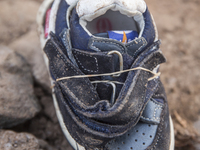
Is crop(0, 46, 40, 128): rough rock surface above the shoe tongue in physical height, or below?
below

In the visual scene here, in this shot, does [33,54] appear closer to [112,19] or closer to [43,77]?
[43,77]

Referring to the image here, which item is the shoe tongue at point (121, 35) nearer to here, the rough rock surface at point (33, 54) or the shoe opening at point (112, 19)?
the shoe opening at point (112, 19)

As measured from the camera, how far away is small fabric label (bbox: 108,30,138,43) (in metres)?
1.01

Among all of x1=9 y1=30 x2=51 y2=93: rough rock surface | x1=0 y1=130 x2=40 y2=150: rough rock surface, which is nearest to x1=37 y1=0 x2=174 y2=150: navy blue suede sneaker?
x1=0 y1=130 x2=40 y2=150: rough rock surface

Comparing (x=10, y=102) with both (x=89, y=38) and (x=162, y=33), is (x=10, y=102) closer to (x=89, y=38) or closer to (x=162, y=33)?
(x=89, y=38)

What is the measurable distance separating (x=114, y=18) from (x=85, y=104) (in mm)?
582

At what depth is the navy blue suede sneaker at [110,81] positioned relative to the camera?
0.85 metres

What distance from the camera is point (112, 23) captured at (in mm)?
1187

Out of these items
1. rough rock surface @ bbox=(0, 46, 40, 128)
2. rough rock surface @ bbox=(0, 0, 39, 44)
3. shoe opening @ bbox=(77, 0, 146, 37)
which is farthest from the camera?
rough rock surface @ bbox=(0, 0, 39, 44)

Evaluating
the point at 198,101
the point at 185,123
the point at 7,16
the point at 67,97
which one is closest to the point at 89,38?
the point at 67,97

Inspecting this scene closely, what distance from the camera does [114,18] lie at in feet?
3.83

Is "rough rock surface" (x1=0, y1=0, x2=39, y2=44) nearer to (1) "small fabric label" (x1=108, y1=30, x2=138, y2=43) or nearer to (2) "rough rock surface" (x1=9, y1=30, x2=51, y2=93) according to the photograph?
(2) "rough rock surface" (x1=9, y1=30, x2=51, y2=93)

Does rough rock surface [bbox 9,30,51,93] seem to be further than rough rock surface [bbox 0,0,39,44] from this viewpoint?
No

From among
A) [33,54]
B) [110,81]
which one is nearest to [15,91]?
[33,54]
